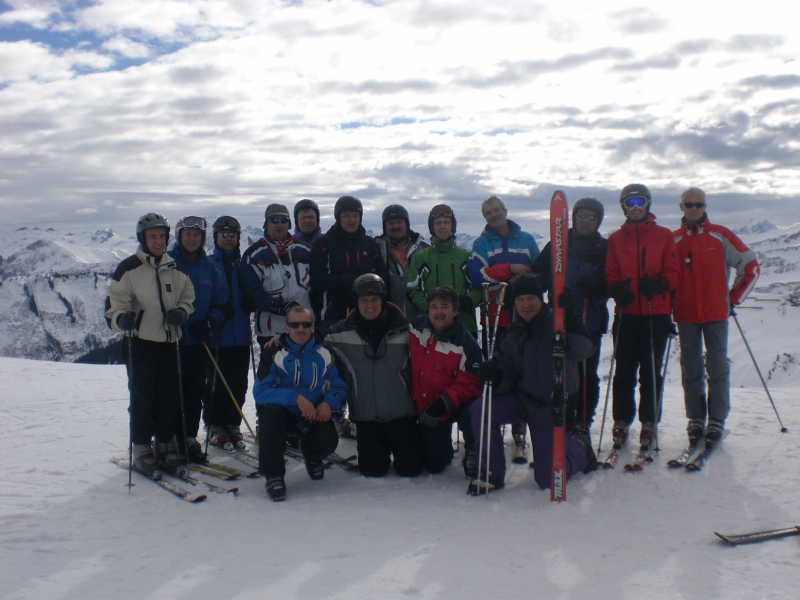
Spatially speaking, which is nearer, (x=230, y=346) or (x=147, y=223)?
(x=147, y=223)

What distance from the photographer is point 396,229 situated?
6.36 m

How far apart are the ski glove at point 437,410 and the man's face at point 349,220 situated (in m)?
2.18

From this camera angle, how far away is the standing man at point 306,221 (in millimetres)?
6492

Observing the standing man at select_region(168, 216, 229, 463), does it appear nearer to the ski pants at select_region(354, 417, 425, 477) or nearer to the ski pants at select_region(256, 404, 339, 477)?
the ski pants at select_region(256, 404, 339, 477)

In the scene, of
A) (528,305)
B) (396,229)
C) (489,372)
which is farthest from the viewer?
(396,229)

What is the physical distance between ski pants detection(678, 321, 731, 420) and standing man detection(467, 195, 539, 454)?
64.6 inches

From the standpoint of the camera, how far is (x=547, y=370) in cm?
462

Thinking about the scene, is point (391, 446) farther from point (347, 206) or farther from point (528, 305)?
point (347, 206)

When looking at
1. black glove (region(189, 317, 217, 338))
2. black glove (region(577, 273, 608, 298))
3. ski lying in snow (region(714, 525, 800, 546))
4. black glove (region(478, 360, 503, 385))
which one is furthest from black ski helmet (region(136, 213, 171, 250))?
ski lying in snow (region(714, 525, 800, 546))

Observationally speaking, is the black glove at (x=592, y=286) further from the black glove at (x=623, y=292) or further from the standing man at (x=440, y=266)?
the standing man at (x=440, y=266)

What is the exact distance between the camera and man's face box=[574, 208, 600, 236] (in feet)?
17.7

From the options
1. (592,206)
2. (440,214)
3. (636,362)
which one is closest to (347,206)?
(440,214)

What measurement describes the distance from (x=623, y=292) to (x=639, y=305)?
1.25ft

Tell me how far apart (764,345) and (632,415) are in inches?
3078
